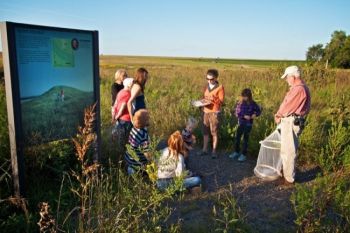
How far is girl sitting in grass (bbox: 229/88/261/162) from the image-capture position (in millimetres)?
5725

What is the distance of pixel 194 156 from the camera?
616cm

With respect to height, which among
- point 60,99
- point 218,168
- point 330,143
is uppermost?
point 60,99

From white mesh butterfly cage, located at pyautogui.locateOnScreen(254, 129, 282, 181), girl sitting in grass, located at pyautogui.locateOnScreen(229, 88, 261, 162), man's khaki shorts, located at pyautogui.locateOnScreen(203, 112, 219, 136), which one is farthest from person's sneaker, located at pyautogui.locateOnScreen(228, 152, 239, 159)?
white mesh butterfly cage, located at pyautogui.locateOnScreen(254, 129, 282, 181)

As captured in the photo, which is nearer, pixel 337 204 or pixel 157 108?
pixel 337 204

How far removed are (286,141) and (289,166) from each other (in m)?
0.38

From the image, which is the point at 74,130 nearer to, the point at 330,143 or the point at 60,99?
the point at 60,99

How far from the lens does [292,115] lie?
4652 mm

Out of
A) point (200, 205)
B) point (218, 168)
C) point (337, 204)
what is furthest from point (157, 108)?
point (337, 204)

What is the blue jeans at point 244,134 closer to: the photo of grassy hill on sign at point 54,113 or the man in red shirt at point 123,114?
the man in red shirt at point 123,114

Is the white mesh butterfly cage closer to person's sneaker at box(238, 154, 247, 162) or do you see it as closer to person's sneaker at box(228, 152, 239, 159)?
person's sneaker at box(238, 154, 247, 162)

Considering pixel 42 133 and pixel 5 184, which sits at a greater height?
pixel 42 133

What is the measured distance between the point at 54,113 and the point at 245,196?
8.87ft

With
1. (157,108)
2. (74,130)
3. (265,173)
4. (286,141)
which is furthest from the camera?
(157,108)

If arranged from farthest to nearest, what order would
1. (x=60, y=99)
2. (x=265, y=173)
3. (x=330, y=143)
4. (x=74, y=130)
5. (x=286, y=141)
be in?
(x=330, y=143) → (x=265, y=173) → (x=286, y=141) → (x=74, y=130) → (x=60, y=99)
